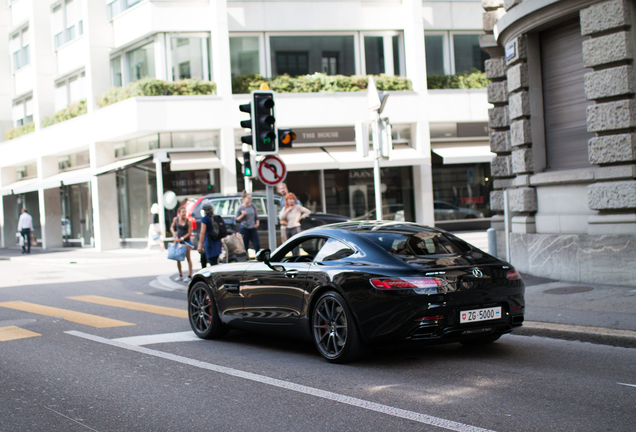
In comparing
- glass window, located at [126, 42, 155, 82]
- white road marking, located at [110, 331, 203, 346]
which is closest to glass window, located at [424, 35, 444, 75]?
glass window, located at [126, 42, 155, 82]

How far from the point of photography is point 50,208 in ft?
111

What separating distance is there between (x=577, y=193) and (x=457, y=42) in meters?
18.9

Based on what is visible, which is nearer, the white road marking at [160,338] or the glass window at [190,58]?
the white road marking at [160,338]

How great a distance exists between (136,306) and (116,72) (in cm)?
1964

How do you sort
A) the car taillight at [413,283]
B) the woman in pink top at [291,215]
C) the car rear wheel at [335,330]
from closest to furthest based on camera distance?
the car taillight at [413,283], the car rear wheel at [335,330], the woman in pink top at [291,215]

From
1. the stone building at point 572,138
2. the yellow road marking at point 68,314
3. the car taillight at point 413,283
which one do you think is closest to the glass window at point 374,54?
the stone building at point 572,138

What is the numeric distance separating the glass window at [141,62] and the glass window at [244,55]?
10.2ft

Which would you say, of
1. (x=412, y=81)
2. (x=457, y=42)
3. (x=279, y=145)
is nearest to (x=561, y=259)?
(x=279, y=145)

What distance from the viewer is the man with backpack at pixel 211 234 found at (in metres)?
13.5

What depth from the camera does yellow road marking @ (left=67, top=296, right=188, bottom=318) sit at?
416 inches

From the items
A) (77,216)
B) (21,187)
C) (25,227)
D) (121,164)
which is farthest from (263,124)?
(21,187)

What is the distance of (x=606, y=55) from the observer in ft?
34.5

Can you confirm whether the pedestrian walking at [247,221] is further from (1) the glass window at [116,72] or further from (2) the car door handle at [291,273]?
(1) the glass window at [116,72]

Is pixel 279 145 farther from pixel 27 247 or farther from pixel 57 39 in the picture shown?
pixel 57 39
